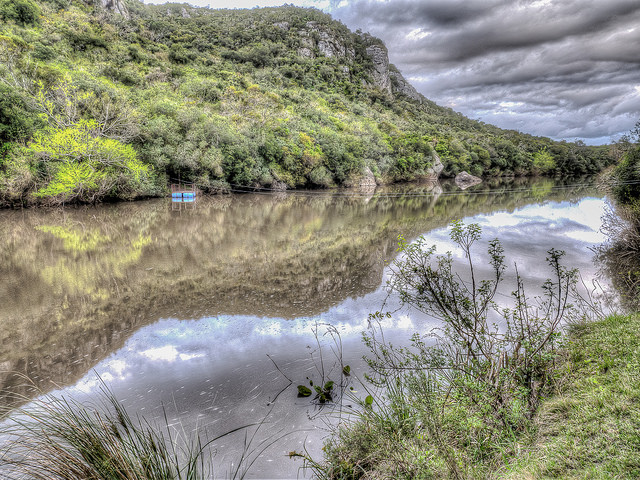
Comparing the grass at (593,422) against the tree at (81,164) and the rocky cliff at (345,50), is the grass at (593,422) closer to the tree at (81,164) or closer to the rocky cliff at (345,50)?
the tree at (81,164)

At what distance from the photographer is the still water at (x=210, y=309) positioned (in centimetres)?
551

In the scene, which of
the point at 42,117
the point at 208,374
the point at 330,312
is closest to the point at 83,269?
the point at 208,374

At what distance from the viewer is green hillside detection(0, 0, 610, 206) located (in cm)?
2292

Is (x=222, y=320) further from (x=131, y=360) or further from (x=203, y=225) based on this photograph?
(x=203, y=225)

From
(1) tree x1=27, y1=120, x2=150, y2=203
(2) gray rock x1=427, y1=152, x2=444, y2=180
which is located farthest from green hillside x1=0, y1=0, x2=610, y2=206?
(2) gray rock x1=427, y1=152, x2=444, y2=180

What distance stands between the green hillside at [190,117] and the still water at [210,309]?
5864mm

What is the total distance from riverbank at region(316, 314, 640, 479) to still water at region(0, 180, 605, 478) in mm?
1031

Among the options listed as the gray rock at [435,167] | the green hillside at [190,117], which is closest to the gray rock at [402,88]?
the green hillside at [190,117]

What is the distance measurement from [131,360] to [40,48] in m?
43.1

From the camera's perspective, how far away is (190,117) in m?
33.8

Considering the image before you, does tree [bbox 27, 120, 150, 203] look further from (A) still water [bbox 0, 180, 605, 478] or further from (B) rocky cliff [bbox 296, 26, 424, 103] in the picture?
(B) rocky cliff [bbox 296, 26, 424, 103]

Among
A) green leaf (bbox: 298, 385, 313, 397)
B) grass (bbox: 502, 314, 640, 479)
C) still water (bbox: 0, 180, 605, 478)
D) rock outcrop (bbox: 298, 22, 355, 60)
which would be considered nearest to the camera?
grass (bbox: 502, 314, 640, 479)

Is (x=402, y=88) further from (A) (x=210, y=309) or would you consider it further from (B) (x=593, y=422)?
(B) (x=593, y=422)

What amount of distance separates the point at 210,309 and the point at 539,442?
25.7 ft
